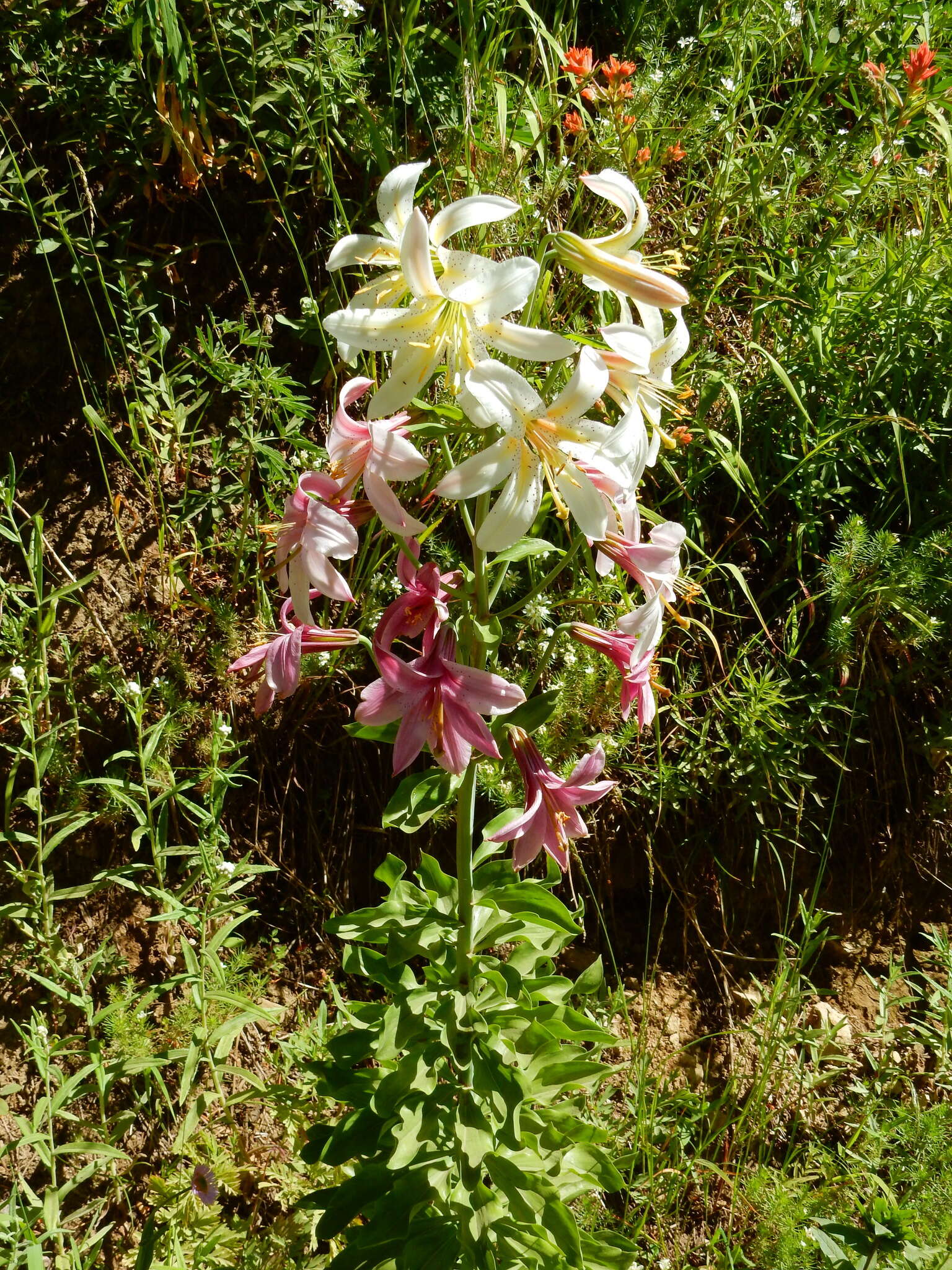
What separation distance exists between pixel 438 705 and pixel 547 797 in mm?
257

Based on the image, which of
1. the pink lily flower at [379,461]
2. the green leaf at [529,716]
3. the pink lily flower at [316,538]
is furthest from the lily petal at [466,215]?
the green leaf at [529,716]

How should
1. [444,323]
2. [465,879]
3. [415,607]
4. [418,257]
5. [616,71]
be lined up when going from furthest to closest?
1. [616,71]
2. [465,879]
3. [415,607]
4. [444,323]
5. [418,257]

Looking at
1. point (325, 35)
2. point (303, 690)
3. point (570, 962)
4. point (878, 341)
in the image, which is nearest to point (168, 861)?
point (303, 690)

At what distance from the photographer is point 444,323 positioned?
42.3 inches

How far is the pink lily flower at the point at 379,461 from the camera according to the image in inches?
42.3

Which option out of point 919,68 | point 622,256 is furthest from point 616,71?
point 622,256

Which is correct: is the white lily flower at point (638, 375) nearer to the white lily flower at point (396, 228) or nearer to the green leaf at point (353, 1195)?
the white lily flower at point (396, 228)

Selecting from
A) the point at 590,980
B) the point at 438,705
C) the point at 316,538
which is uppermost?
the point at 316,538

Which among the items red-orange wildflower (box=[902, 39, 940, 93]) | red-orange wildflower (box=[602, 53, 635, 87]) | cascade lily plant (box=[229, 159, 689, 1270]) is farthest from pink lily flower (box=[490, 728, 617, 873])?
red-orange wildflower (box=[902, 39, 940, 93])

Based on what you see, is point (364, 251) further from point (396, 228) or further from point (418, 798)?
point (418, 798)

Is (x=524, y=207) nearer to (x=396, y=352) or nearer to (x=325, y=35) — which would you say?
(x=325, y=35)

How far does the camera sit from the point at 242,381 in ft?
6.89

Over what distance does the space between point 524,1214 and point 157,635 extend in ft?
4.38

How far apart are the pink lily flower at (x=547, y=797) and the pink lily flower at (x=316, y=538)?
0.35m
